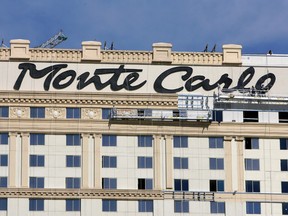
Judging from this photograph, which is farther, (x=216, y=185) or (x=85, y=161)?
(x=216, y=185)

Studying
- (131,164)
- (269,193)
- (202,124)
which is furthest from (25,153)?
(269,193)

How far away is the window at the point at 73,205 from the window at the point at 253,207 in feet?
64.2

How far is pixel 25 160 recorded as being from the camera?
403ft

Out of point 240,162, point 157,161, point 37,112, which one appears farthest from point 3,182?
point 240,162

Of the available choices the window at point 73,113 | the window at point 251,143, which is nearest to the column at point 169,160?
the window at point 251,143

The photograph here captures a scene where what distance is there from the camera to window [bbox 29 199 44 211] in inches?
4779

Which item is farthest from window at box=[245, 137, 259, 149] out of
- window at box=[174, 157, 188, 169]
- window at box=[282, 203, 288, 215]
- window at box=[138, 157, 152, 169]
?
window at box=[138, 157, 152, 169]

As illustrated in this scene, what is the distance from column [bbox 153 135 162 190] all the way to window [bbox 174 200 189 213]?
105 inches

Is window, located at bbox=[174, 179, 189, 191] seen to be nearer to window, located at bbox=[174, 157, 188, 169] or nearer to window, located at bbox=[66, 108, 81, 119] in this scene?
window, located at bbox=[174, 157, 188, 169]

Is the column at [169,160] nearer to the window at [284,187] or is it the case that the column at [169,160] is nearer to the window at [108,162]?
the window at [108,162]

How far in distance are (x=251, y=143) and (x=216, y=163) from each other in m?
4.95

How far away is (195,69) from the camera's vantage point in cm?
12731

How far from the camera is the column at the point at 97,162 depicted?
123 meters

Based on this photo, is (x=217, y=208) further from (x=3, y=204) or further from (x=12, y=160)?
(x=3, y=204)
